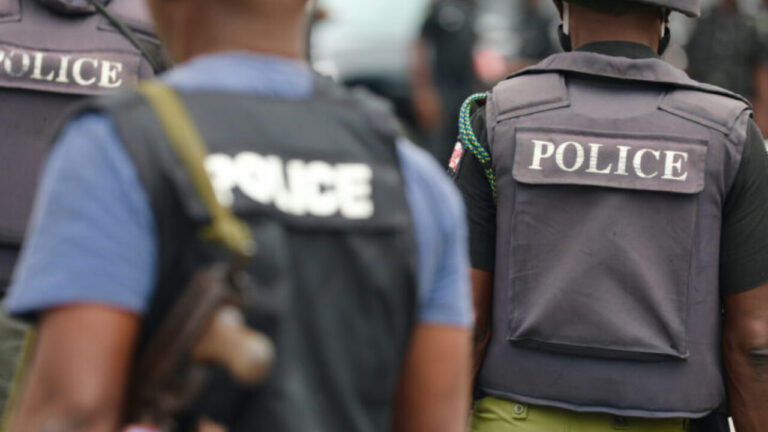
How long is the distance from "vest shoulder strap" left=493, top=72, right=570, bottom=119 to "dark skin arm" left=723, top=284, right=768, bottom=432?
2.15 feet

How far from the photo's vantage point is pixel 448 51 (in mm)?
11406

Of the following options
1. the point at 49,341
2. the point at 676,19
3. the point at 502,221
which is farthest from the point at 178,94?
the point at 676,19


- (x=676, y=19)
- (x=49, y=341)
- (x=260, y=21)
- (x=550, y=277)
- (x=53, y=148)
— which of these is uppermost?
(x=260, y=21)

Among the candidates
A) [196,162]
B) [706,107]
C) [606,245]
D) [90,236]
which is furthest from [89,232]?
[706,107]

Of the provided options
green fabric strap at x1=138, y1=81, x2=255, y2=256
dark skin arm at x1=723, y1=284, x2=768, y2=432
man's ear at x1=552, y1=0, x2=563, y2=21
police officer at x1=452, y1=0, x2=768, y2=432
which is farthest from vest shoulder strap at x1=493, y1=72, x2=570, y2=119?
green fabric strap at x1=138, y1=81, x2=255, y2=256

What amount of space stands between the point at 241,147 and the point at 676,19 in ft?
41.2

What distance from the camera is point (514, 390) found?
3.36 meters

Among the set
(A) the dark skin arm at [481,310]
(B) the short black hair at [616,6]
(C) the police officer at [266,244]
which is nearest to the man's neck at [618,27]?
(B) the short black hair at [616,6]

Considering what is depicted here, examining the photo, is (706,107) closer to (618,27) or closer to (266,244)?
(618,27)

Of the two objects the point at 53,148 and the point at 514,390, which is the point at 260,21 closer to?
the point at 53,148

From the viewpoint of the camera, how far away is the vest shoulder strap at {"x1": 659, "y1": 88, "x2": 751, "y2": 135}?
3303 mm

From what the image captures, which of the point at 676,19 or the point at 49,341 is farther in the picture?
the point at 676,19

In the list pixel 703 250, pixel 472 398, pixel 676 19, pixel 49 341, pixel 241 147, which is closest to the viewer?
pixel 49 341

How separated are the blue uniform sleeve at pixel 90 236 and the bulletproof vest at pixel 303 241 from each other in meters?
0.03
